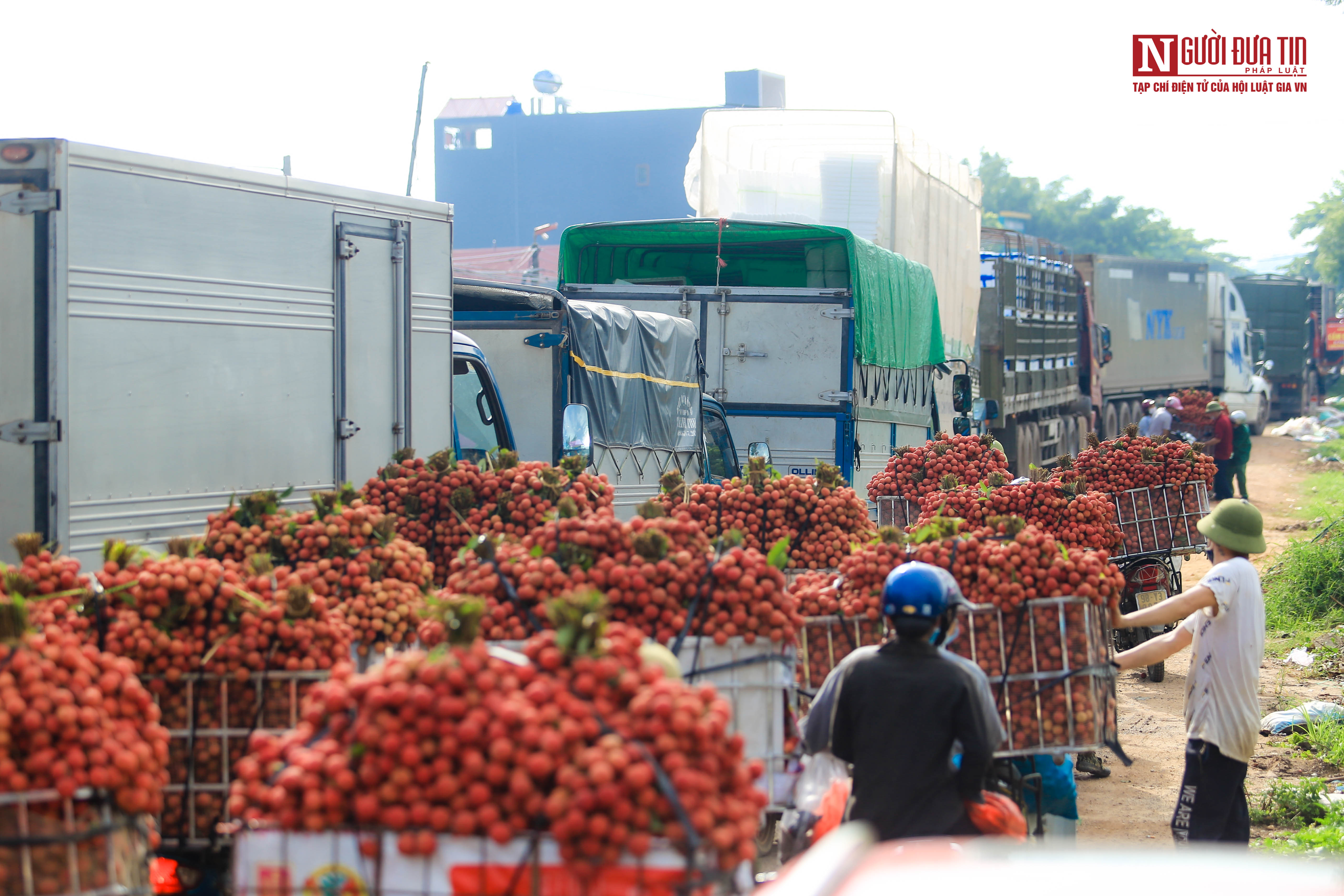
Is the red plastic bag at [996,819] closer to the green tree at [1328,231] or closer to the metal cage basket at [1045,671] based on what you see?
the metal cage basket at [1045,671]

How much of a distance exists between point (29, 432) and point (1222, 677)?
5.29m

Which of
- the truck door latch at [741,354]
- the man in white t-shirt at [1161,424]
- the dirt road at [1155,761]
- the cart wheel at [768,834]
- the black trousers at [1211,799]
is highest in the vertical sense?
the truck door latch at [741,354]

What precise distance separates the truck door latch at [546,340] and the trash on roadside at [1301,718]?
5655mm

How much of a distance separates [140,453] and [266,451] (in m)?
0.78

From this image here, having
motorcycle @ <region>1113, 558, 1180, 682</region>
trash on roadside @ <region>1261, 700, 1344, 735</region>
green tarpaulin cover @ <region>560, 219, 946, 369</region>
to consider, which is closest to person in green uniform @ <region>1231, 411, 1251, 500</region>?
green tarpaulin cover @ <region>560, 219, 946, 369</region>

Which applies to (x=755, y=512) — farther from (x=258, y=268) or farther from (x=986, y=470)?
(x=986, y=470)

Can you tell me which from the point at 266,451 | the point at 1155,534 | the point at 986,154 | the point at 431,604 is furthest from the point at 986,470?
the point at 986,154

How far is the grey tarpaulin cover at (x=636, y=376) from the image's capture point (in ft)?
31.5

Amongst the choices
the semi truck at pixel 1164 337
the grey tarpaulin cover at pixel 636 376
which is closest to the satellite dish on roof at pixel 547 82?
the semi truck at pixel 1164 337

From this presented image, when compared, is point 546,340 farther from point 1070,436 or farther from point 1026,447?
point 1070,436

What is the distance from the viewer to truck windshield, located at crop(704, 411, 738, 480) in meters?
11.7

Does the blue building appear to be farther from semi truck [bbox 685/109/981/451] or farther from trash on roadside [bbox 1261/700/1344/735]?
trash on roadside [bbox 1261/700/1344/735]

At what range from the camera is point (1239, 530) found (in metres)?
5.56

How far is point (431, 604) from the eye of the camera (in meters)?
3.51
